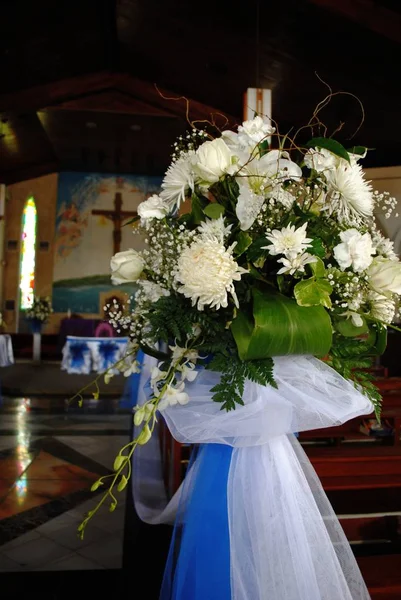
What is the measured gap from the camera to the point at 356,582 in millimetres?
1117

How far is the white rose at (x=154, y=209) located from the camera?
108 centimetres

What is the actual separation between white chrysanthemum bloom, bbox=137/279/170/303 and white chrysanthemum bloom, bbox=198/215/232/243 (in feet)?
0.50

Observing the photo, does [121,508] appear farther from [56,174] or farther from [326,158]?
[56,174]

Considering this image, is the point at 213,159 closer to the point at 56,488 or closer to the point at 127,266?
the point at 127,266

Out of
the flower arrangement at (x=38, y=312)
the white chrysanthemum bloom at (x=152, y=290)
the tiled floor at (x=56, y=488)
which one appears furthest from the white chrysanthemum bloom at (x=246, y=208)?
the flower arrangement at (x=38, y=312)

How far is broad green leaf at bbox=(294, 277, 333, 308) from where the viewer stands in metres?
0.95

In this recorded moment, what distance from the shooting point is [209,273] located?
0.88 m

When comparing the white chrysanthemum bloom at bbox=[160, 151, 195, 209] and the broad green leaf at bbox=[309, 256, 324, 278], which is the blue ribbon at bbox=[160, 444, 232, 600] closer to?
the broad green leaf at bbox=[309, 256, 324, 278]

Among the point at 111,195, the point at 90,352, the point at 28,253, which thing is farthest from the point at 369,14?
the point at 28,253

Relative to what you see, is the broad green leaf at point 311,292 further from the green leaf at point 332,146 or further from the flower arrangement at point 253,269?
the green leaf at point 332,146

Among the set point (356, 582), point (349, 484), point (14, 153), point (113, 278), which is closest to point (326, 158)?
point (113, 278)

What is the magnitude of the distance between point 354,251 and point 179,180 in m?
0.38

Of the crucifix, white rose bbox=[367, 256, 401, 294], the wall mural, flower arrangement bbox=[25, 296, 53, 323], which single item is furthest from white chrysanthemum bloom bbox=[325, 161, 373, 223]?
the crucifix

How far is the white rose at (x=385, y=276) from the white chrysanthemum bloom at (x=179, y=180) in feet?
1.32
